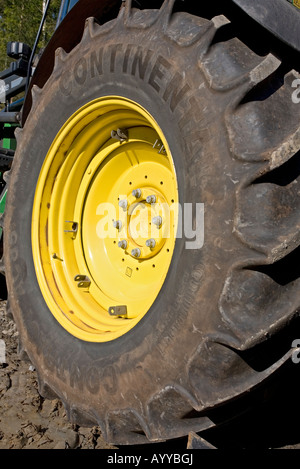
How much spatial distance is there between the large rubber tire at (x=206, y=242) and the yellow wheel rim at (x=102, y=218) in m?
0.22

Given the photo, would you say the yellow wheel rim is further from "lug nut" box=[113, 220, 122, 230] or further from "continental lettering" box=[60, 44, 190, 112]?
"continental lettering" box=[60, 44, 190, 112]

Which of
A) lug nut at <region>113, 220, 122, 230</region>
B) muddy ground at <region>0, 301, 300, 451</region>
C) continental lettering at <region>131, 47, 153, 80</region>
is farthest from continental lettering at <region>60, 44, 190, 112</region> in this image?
muddy ground at <region>0, 301, 300, 451</region>

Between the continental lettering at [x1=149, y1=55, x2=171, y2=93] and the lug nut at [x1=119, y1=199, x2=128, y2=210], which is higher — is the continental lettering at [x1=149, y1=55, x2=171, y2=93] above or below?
above

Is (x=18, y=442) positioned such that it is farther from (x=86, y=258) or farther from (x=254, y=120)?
(x=254, y=120)

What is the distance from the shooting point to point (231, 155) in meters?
1.32

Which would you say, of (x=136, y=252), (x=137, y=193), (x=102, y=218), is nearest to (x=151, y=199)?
(x=137, y=193)

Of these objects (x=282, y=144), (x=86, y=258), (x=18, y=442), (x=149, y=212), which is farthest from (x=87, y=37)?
(x=18, y=442)

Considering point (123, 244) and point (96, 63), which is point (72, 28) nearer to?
point (96, 63)

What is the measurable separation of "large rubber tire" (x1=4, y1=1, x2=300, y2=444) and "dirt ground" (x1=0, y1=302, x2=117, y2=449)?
0.19 metres

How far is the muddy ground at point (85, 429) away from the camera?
5.94ft

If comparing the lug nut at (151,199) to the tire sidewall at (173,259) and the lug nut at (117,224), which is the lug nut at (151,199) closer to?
the lug nut at (117,224)

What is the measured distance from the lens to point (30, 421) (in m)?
2.05

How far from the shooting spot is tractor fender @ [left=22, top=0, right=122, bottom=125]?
209 centimetres

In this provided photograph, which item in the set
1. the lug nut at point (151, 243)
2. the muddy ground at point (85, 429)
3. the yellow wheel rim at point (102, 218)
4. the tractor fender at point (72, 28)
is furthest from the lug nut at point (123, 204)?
the muddy ground at point (85, 429)
